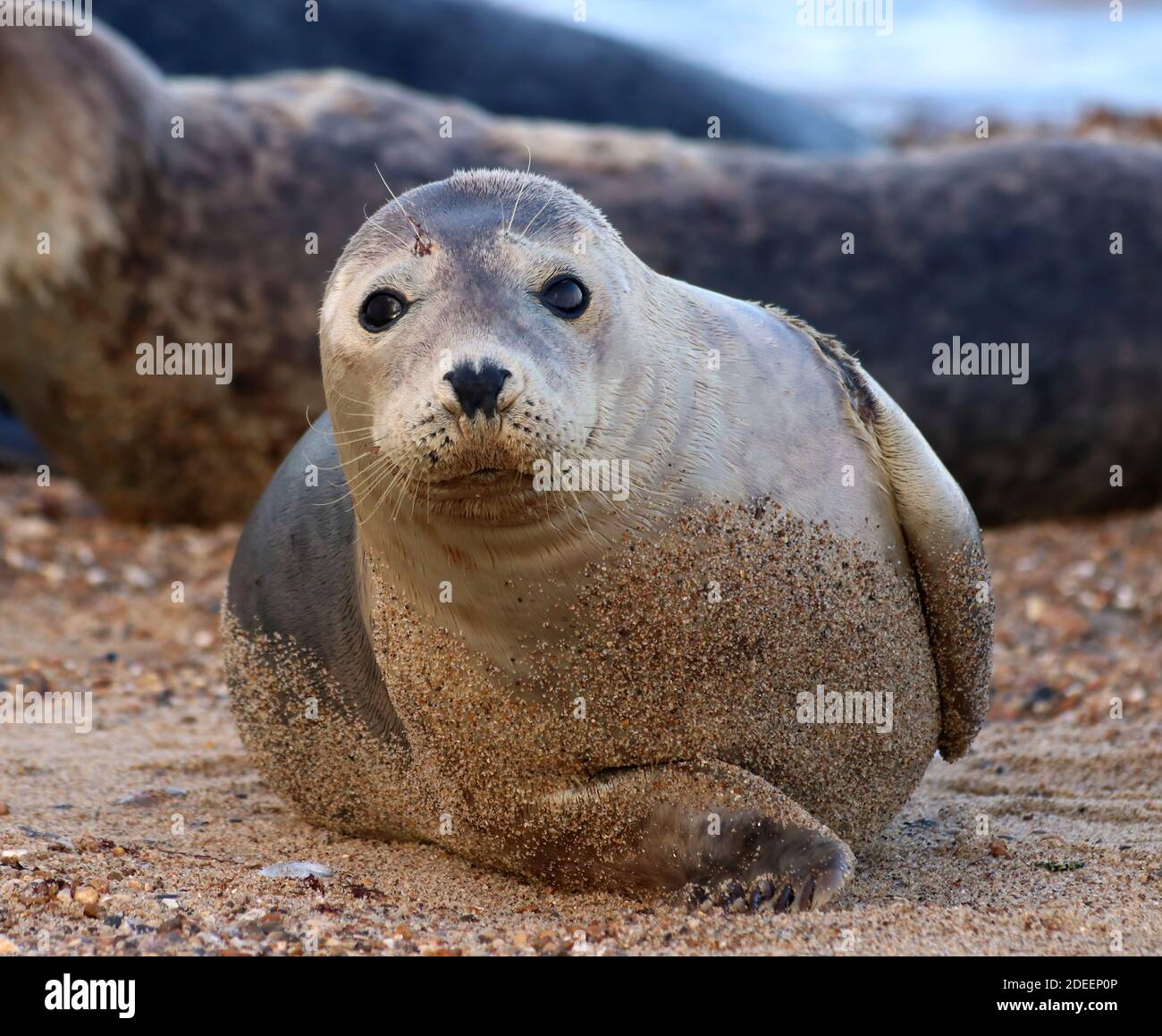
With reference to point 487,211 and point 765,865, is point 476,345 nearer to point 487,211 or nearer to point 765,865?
point 487,211

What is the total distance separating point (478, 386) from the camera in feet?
8.40

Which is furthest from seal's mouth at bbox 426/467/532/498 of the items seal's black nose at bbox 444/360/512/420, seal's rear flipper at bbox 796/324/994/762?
seal's rear flipper at bbox 796/324/994/762

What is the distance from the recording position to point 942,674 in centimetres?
333

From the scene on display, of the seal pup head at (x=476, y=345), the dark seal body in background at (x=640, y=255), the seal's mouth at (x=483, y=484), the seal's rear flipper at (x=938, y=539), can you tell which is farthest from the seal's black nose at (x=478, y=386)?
the dark seal body in background at (x=640, y=255)

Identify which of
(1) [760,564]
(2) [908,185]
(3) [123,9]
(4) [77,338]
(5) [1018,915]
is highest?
(3) [123,9]

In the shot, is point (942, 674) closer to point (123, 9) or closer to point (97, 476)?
point (97, 476)

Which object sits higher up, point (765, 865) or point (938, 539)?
point (938, 539)

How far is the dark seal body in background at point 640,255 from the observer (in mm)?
6434

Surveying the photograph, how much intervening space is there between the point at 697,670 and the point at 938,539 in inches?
23.1

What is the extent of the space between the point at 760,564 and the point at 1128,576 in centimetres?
335

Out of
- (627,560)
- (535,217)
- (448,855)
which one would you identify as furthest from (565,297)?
(448,855)

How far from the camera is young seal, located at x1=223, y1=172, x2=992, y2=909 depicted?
9.13ft

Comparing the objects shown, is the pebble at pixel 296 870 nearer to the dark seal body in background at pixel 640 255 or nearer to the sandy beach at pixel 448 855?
the sandy beach at pixel 448 855
